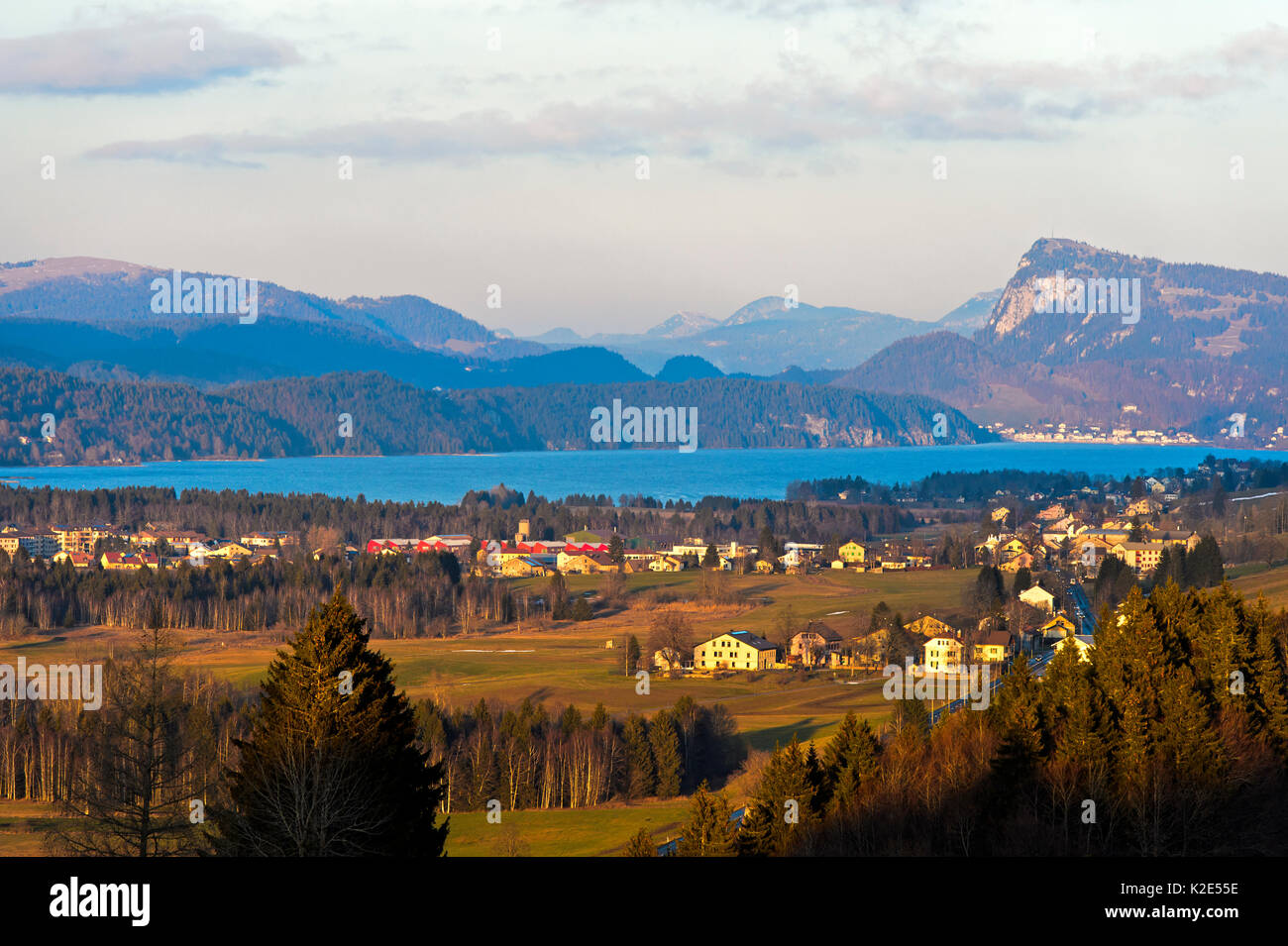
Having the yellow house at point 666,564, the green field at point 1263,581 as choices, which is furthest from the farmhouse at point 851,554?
the green field at point 1263,581

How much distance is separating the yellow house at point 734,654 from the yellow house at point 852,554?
37.3 m

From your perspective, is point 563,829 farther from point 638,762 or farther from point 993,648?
point 993,648

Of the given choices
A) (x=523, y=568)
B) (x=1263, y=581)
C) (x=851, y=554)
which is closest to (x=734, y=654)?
Answer: (x=1263, y=581)

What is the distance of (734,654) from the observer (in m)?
51.0

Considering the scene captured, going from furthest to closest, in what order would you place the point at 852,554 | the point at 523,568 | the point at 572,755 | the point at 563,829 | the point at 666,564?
the point at 852,554 → the point at 666,564 → the point at 523,568 → the point at 572,755 → the point at 563,829

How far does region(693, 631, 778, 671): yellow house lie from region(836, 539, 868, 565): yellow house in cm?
3729

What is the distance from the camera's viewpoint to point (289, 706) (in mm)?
14445

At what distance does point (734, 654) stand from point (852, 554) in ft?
129

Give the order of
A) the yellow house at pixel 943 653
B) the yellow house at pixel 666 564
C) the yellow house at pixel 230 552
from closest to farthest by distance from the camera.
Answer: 1. the yellow house at pixel 943 653
2. the yellow house at pixel 666 564
3. the yellow house at pixel 230 552

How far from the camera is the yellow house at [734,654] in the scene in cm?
5025

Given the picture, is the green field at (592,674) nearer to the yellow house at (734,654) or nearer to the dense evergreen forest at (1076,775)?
the yellow house at (734,654)

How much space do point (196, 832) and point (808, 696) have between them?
28883 mm

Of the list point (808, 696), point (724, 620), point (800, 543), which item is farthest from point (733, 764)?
point (800, 543)
